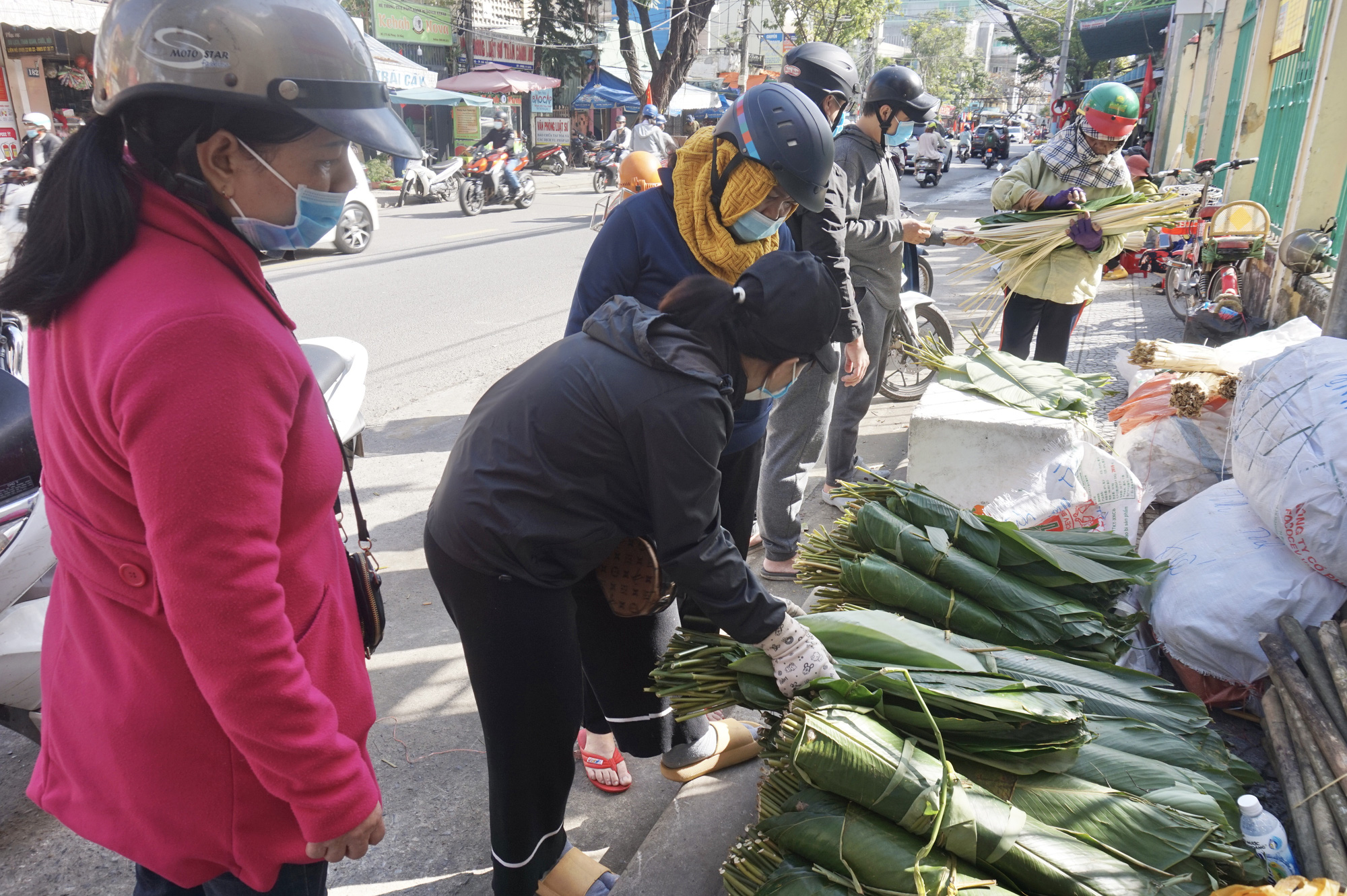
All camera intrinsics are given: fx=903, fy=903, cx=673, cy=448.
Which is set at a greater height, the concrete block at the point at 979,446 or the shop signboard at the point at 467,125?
the shop signboard at the point at 467,125

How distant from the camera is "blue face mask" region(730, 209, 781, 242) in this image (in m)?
2.43

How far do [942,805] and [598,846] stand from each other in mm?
1206

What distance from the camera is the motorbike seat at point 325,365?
3.27 metres

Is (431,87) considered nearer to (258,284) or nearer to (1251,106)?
(1251,106)

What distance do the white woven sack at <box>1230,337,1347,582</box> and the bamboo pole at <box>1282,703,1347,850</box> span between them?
470 millimetres

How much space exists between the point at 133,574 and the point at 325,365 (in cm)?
229

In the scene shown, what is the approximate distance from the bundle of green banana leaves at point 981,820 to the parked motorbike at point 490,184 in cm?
1534

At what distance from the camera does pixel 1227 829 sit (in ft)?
5.70

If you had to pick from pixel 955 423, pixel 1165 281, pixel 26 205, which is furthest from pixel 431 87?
pixel 26 205

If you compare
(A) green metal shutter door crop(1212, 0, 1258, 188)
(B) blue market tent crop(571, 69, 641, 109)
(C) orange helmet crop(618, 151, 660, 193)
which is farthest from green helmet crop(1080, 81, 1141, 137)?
(B) blue market tent crop(571, 69, 641, 109)

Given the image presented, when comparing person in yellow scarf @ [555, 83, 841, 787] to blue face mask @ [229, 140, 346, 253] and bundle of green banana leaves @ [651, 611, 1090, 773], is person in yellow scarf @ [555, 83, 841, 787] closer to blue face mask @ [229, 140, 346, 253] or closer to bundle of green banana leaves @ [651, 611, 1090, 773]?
bundle of green banana leaves @ [651, 611, 1090, 773]

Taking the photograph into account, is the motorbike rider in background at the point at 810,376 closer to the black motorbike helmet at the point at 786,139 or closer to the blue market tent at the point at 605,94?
the black motorbike helmet at the point at 786,139

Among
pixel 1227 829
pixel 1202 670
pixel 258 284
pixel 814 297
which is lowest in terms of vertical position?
pixel 1202 670

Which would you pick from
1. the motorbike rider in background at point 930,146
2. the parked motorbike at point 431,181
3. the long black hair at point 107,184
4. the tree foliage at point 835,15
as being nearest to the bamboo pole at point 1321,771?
the long black hair at point 107,184
